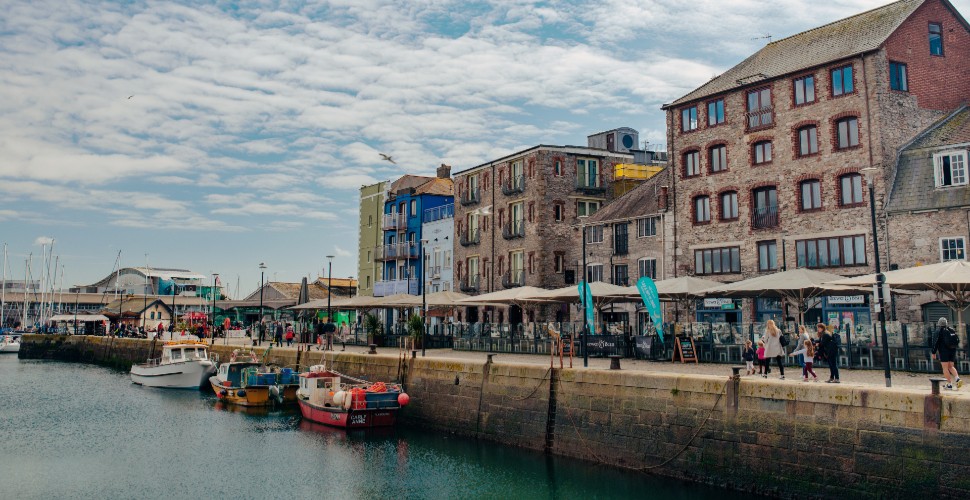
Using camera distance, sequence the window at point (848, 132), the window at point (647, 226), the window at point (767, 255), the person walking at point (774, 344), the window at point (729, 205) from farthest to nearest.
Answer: the window at point (647, 226), the window at point (729, 205), the window at point (767, 255), the window at point (848, 132), the person walking at point (774, 344)

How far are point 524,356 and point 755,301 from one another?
1242cm

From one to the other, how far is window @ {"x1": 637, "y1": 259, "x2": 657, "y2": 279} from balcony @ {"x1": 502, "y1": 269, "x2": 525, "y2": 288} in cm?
971

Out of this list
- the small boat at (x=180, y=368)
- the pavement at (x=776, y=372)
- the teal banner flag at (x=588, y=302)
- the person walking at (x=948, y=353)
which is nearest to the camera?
the person walking at (x=948, y=353)

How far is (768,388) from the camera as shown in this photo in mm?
18266

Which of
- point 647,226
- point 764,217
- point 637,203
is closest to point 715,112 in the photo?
point 764,217

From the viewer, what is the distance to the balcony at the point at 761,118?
1471 inches

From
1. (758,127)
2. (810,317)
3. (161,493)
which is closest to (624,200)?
(758,127)

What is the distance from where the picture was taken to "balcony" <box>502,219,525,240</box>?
51.3 m

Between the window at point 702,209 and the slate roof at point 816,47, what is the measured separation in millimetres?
5315

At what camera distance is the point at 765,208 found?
37.4 meters

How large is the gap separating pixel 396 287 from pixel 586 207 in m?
19.3

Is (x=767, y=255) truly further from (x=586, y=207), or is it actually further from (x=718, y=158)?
(x=586, y=207)

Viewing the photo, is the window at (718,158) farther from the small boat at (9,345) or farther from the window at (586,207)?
the small boat at (9,345)

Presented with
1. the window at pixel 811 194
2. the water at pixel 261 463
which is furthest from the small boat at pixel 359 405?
the window at pixel 811 194
